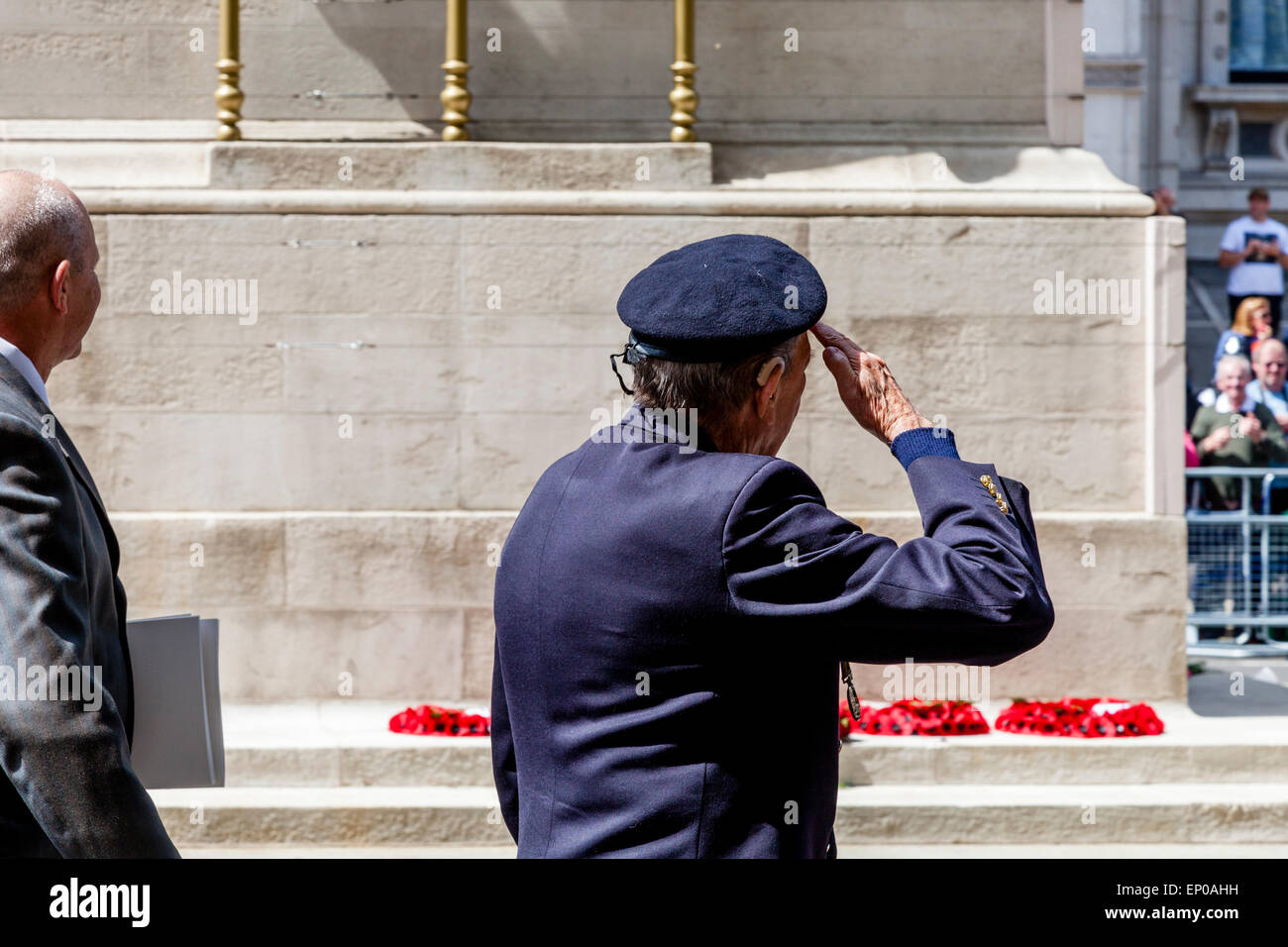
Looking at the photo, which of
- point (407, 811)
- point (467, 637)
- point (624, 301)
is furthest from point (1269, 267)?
point (624, 301)

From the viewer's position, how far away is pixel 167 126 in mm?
8461

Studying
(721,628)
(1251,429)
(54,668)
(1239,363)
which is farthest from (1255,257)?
(54,668)

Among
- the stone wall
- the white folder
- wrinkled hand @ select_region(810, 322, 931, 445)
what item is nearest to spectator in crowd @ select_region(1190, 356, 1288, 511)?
the stone wall

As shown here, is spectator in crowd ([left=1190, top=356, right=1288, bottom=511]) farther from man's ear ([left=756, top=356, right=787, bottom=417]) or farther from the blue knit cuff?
man's ear ([left=756, top=356, right=787, bottom=417])

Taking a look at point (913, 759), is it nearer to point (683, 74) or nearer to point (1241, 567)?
point (1241, 567)

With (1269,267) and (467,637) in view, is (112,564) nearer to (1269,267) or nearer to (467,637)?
(467,637)

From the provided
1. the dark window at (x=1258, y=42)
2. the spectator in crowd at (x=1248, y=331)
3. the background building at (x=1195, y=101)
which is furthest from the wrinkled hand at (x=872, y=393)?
the dark window at (x=1258, y=42)

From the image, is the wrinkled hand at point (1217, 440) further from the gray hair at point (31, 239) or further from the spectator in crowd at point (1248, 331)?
the gray hair at point (31, 239)

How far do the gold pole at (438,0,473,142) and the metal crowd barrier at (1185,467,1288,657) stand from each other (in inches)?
202

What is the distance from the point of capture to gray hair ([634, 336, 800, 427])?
7.51 feet

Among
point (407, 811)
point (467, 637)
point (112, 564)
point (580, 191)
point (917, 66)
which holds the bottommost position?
point (407, 811)

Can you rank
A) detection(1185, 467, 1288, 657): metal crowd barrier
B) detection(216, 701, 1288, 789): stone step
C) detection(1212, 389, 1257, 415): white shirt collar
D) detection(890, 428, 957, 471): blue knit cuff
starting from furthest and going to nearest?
detection(1212, 389, 1257, 415): white shirt collar → detection(1185, 467, 1288, 657): metal crowd barrier → detection(216, 701, 1288, 789): stone step → detection(890, 428, 957, 471): blue knit cuff

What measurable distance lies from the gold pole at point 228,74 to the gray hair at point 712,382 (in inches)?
254
